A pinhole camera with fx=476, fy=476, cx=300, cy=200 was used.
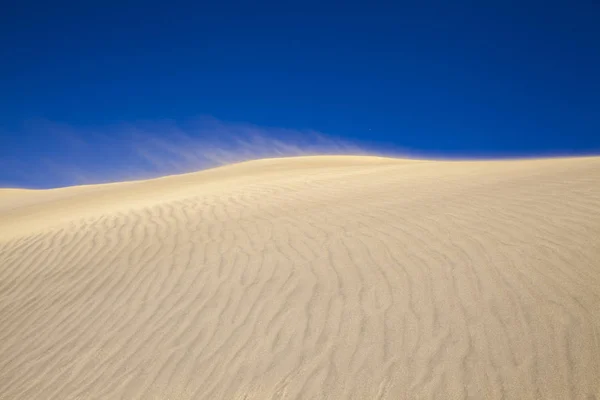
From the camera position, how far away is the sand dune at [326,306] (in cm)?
379

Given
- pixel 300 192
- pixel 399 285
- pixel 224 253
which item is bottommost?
pixel 399 285

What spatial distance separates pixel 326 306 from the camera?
471 cm

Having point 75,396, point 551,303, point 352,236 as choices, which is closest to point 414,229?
point 352,236

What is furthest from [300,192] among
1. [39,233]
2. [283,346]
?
[283,346]

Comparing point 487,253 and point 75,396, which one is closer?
point 75,396

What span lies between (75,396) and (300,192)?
6.99 metres

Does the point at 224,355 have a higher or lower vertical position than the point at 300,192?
lower

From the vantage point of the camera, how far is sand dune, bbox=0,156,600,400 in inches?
149

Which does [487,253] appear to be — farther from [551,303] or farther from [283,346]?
[283,346]

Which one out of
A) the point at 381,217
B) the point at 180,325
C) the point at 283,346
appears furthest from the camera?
the point at 381,217

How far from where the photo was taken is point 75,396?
4.13 metres

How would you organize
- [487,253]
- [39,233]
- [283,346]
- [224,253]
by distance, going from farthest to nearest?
[39,233] < [224,253] < [487,253] < [283,346]

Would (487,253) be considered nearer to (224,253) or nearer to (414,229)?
(414,229)

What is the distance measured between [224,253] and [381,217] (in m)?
2.43
